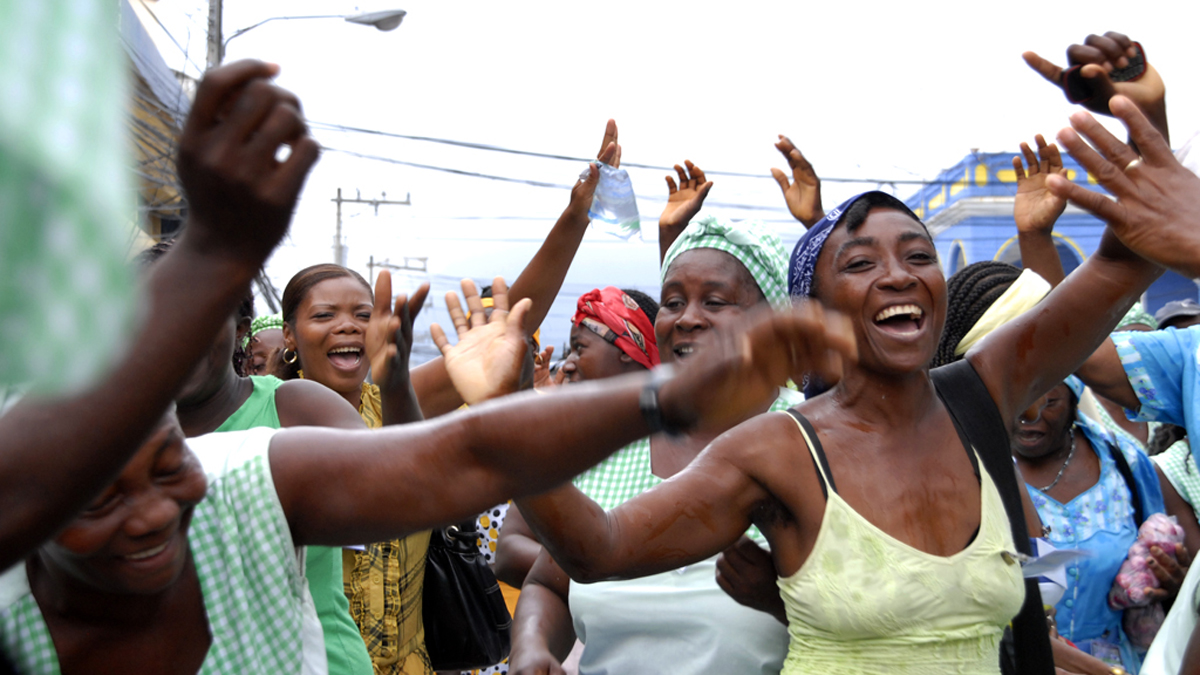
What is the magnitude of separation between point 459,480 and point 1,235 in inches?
41.4

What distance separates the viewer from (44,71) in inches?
15.2

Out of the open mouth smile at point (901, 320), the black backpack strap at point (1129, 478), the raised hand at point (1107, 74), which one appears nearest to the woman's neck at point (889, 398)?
the open mouth smile at point (901, 320)

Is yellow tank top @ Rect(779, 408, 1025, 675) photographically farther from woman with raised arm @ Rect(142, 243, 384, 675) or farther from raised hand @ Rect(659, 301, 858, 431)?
woman with raised arm @ Rect(142, 243, 384, 675)

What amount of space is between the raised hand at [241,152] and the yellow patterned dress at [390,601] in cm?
204

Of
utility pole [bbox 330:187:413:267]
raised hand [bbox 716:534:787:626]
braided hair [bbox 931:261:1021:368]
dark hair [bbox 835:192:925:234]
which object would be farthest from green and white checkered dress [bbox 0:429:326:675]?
utility pole [bbox 330:187:413:267]

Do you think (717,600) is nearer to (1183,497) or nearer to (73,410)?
(73,410)

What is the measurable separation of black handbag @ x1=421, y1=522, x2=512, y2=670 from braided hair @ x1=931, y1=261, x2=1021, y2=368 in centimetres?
189

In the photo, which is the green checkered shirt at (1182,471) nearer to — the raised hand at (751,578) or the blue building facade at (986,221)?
Answer: the raised hand at (751,578)

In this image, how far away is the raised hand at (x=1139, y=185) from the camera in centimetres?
195

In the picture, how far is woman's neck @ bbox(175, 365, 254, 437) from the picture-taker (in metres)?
2.47

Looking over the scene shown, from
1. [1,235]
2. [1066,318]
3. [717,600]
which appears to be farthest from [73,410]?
[1066,318]

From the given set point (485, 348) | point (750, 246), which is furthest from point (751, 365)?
point (750, 246)

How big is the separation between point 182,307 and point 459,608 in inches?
104

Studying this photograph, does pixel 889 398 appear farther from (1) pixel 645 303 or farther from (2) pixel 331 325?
(2) pixel 331 325
